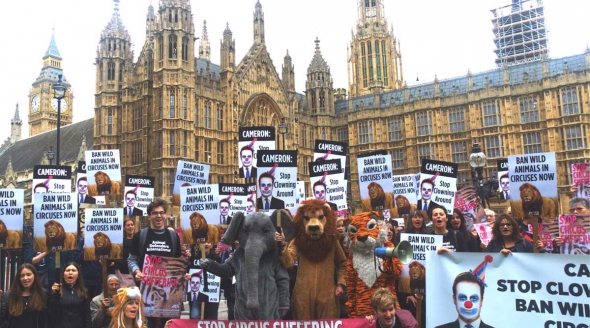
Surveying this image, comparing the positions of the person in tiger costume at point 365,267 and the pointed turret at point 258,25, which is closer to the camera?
the person in tiger costume at point 365,267

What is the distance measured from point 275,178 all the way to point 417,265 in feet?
14.8

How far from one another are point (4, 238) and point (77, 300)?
2.79 metres

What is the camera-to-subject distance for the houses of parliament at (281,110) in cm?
3553

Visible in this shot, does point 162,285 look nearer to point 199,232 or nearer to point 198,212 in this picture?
point 199,232

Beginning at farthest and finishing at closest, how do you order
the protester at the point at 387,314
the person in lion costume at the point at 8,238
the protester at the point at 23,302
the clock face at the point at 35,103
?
the clock face at the point at 35,103
the person in lion costume at the point at 8,238
the protester at the point at 23,302
the protester at the point at 387,314

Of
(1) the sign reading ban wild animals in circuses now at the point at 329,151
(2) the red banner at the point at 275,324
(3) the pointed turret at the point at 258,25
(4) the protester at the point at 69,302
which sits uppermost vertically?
(3) the pointed turret at the point at 258,25

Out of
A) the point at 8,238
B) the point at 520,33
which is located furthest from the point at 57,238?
the point at 520,33

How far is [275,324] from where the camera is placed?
557cm

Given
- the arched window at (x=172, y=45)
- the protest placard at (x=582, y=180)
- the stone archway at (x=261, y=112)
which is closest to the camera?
the protest placard at (x=582, y=180)

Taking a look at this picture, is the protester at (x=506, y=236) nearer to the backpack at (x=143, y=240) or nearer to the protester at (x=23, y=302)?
the backpack at (x=143, y=240)

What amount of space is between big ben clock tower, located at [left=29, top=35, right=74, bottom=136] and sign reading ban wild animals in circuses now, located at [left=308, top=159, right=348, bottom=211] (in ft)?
257

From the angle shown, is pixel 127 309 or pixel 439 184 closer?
pixel 127 309

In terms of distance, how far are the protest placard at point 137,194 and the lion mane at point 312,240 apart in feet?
23.9

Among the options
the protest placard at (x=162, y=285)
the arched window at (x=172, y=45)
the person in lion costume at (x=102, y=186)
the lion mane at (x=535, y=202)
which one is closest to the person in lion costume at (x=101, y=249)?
the protest placard at (x=162, y=285)
